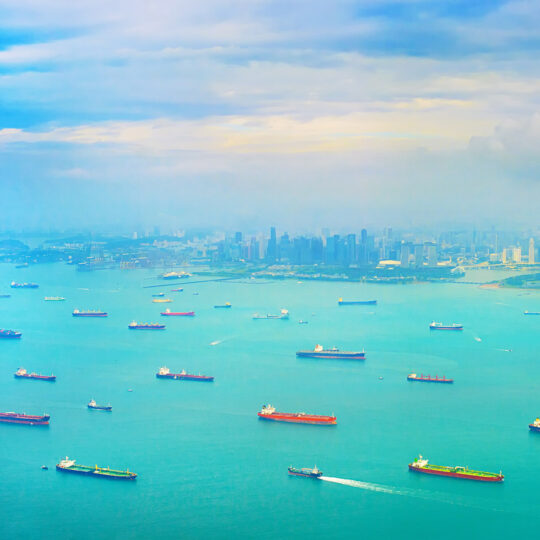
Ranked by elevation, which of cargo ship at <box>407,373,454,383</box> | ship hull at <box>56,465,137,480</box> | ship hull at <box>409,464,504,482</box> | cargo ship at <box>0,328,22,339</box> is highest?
cargo ship at <box>407,373,454,383</box>

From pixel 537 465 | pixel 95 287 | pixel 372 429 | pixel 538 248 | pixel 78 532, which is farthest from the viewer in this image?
pixel 538 248

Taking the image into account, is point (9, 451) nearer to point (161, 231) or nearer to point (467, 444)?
point (467, 444)

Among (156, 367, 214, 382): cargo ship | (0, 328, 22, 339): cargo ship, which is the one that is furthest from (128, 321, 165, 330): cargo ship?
(156, 367, 214, 382): cargo ship

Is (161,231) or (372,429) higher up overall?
(161,231)

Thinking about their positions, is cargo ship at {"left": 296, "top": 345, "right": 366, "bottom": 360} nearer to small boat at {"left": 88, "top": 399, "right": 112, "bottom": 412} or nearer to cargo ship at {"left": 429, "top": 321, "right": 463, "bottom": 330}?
cargo ship at {"left": 429, "top": 321, "right": 463, "bottom": 330}

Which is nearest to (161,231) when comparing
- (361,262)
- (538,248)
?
(361,262)

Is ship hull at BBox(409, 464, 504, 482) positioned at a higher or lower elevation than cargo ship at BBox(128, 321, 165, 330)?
lower

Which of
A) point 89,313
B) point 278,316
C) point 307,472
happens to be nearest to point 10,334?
point 89,313
